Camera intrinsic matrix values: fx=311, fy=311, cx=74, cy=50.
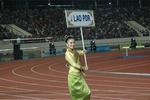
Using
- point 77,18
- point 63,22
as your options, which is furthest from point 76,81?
point 63,22

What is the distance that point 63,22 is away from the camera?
42.5 meters

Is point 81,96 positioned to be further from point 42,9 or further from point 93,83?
point 42,9

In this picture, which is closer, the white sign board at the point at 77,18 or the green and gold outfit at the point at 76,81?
the green and gold outfit at the point at 76,81

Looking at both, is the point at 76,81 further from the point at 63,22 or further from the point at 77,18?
the point at 63,22

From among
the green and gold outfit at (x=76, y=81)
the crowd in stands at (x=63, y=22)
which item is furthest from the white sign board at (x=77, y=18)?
the crowd in stands at (x=63, y=22)

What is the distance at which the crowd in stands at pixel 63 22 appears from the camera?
38.0m

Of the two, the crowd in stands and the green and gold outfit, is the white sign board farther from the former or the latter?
the crowd in stands

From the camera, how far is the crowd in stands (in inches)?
1496

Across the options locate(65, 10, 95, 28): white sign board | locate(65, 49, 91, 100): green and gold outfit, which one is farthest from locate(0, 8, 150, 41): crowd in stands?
locate(65, 49, 91, 100): green and gold outfit

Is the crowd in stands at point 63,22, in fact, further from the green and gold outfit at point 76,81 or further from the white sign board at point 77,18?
the green and gold outfit at point 76,81

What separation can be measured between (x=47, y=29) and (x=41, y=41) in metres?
3.94

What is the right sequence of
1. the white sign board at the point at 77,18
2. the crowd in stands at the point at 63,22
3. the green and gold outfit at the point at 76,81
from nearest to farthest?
the green and gold outfit at the point at 76,81 → the white sign board at the point at 77,18 → the crowd in stands at the point at 63,22

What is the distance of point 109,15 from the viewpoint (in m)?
49.6

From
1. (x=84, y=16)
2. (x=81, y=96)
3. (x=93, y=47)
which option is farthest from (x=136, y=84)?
(x=93, y=47)
